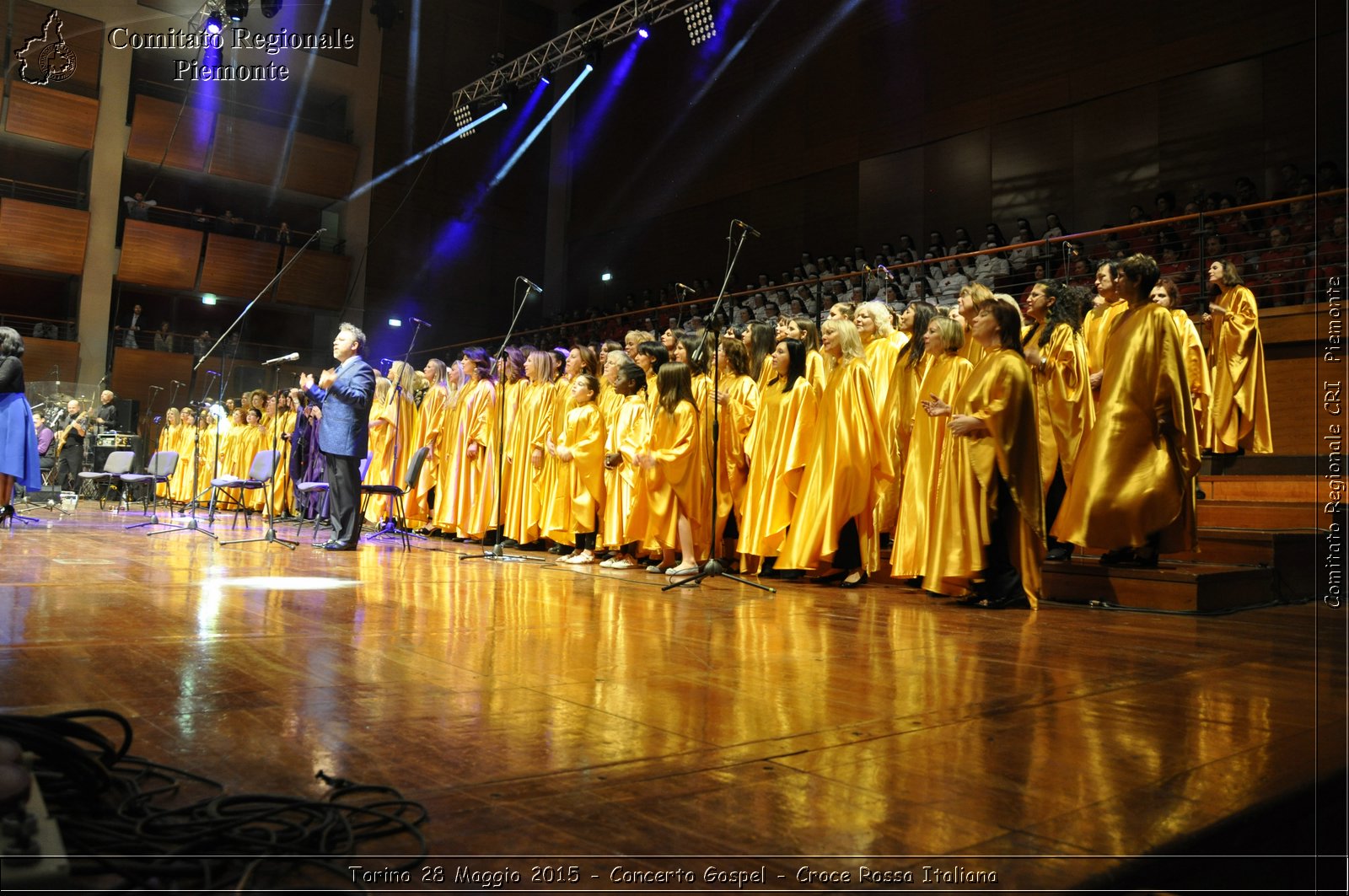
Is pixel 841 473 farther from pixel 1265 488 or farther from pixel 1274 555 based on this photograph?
pixel 1265 488

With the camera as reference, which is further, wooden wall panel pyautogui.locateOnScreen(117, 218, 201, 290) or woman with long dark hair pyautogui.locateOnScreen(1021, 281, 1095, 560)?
wooden wall panel pyautogui.locateOnScreen(117, 218, 201, 290)

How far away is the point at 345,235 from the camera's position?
65.2ft

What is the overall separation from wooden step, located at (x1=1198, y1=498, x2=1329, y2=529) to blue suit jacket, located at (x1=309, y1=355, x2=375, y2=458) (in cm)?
653

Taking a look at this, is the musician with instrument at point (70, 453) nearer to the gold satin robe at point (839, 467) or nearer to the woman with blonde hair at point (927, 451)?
the gold satin robe at point (839, 467)

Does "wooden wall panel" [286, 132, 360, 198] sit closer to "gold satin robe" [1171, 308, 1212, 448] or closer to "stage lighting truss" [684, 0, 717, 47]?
"stage lighting truss" [684, 0, 717, 47]

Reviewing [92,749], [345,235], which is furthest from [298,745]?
[345,235]

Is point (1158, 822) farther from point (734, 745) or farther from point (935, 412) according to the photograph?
point (935, 412)

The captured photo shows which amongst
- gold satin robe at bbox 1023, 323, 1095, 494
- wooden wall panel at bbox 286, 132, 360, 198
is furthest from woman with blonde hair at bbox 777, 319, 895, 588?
wooden wall panel at bbox 286, 132, 360, 198

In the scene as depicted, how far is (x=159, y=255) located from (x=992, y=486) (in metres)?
18.0

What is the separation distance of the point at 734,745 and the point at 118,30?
20.6 m

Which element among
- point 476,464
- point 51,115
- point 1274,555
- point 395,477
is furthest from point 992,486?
point 51,115

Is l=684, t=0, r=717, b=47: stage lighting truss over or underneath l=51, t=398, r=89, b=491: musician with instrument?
over

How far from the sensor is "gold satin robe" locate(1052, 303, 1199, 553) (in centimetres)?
502

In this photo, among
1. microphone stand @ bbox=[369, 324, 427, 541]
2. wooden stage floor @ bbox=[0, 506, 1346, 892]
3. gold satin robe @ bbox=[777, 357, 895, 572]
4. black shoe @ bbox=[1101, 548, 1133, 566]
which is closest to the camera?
wooden stage floor @ bbox=[0, 506, 1346, 892]
